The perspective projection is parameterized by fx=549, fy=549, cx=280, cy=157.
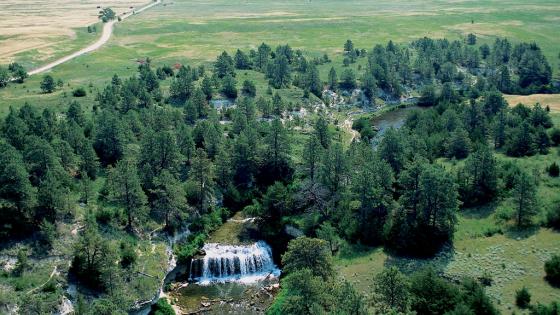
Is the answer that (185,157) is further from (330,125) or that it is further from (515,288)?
(515,288)

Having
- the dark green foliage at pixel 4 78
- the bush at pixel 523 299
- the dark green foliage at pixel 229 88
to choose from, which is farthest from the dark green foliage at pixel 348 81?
the bush at pixel 523 299

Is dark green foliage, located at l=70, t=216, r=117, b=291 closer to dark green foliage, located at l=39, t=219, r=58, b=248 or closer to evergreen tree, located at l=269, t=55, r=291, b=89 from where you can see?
dark green foliage, located at l=39, t=219, r=58, b=248

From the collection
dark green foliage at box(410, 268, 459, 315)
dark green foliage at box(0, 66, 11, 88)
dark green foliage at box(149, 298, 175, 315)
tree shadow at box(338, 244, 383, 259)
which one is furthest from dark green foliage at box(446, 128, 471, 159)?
dark green foliage at box(0, 66, 11, 88)

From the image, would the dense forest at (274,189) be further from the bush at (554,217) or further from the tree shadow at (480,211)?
the tree shadow at (480,211)

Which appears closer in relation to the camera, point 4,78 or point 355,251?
point 355,251

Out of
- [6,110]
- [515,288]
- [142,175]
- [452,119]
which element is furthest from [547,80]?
[6,110]

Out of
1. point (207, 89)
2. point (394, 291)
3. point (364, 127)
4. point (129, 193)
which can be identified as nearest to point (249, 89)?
point (207, 89)

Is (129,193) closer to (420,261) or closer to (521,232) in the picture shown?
(420,261)
